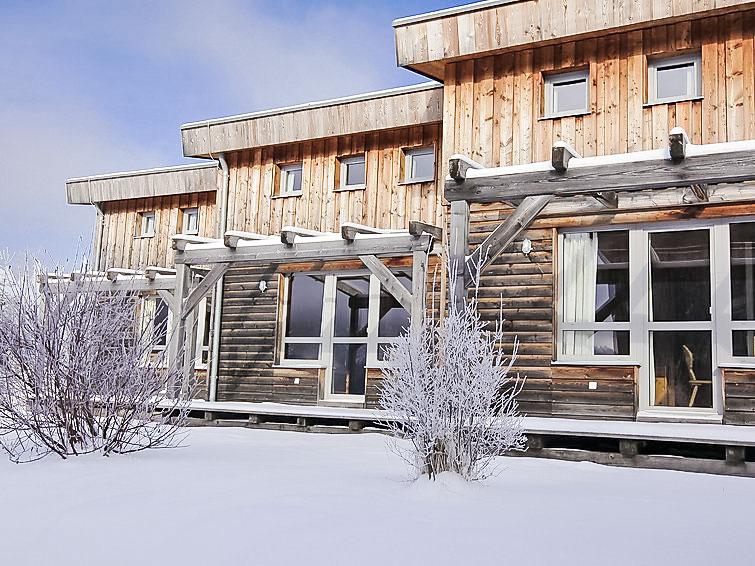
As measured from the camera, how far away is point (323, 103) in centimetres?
1198

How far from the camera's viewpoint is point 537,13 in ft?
30.6

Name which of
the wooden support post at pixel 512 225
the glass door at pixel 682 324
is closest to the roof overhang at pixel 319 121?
the wooden support post at pixel 512 225

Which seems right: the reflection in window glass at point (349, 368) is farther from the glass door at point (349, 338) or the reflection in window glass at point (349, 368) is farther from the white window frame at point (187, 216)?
the white window frame at point (187, 216)

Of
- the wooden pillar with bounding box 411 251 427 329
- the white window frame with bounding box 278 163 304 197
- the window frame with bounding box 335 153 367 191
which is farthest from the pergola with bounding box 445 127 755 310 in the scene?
the white window frame with bounding box 278 163 304 197

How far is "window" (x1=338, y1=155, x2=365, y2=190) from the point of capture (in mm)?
12109

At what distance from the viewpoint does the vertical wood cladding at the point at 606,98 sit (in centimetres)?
859

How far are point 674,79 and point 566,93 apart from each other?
1.24m

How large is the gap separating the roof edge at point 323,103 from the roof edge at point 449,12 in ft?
3.36

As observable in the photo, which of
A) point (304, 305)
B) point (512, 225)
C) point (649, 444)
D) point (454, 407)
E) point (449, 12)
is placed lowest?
point (649, 444)

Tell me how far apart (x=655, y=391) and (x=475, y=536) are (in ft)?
17.8

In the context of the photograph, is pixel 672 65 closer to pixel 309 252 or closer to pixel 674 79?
pixel 674 79

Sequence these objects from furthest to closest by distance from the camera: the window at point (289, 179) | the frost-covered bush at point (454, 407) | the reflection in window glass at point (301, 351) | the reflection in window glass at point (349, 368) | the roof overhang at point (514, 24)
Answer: the window at point (289, 179)
the reflection in window glass at point (301, 351)
the reflection in window glass at point (349, 368)
the roof overhang at point (514, 24)
the frost-covered bush at point (454, 407)

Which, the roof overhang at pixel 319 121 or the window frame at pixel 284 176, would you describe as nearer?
the roof overhang at pixel 319 121

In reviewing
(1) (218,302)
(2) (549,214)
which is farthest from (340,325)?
(2) (549,214)
